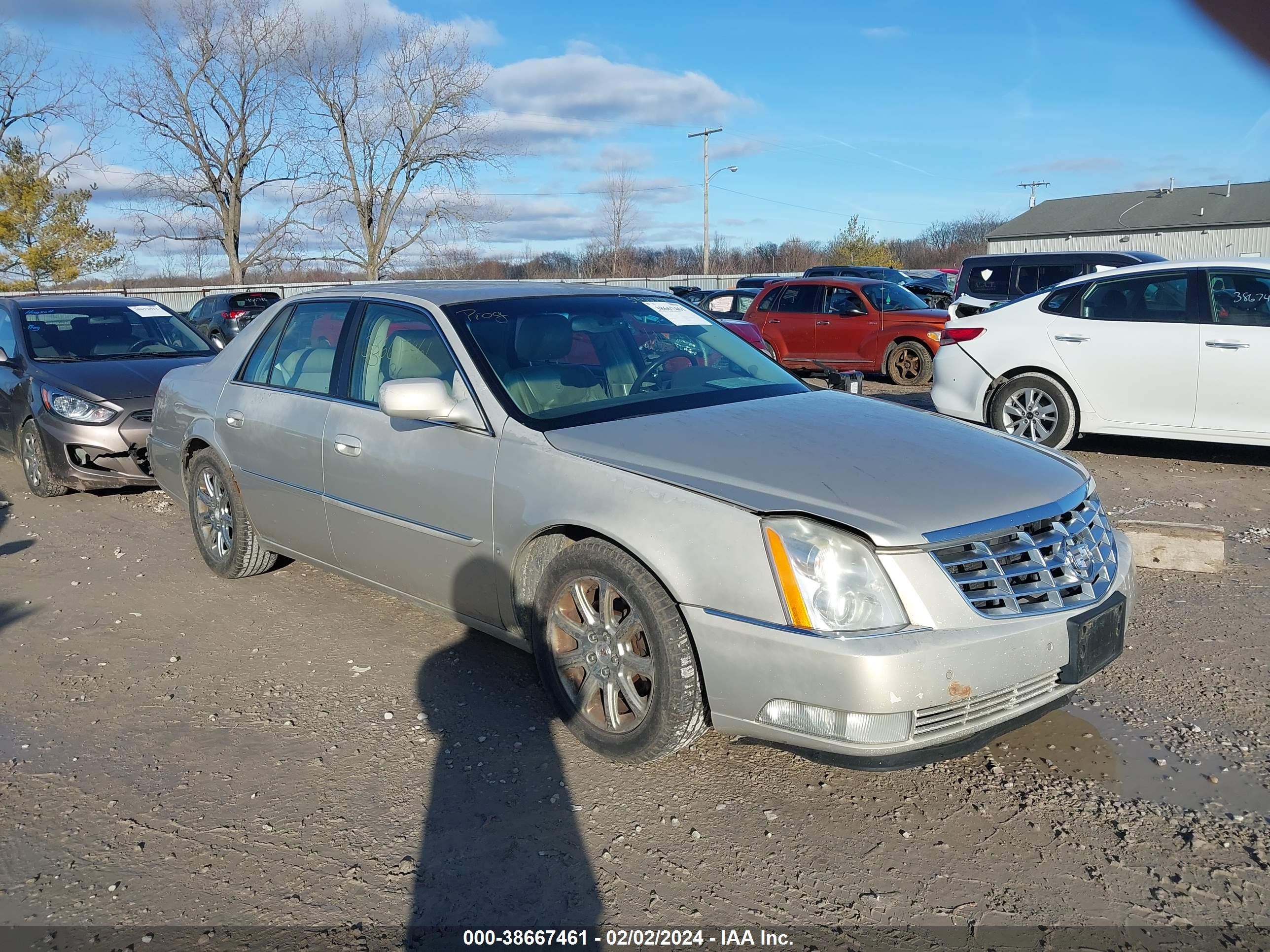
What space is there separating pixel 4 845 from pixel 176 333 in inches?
270

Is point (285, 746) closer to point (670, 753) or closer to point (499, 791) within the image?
point (499, 791)

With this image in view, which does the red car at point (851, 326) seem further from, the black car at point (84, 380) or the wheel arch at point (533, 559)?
the wheel arch at point (533, 559)

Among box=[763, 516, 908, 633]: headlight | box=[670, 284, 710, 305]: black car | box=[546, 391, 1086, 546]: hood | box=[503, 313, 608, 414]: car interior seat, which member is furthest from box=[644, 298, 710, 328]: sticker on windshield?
box=[670, 284, 710, 305]: black car

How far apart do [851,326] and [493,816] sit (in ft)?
41.9

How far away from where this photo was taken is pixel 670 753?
3.35 metres

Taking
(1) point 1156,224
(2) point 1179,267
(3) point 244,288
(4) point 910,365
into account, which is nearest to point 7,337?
(2) point 1179,267

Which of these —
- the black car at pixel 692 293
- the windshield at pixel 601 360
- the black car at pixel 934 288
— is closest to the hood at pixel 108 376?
the windshield at pixel 601 360

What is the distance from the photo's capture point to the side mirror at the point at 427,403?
150 inches

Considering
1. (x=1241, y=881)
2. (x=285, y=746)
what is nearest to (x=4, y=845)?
(x=285, y=746)

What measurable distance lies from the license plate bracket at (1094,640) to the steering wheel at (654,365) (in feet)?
6.36

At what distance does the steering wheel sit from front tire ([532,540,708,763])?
1.02 metres

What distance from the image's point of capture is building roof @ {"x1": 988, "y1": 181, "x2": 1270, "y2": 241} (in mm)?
51812

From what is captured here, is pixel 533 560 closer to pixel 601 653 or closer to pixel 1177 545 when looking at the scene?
pixel 601 653

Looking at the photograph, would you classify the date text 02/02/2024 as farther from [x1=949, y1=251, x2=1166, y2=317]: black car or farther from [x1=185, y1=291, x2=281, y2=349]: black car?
[x1=185, y1=291, x2=281, y2=349]: black car
